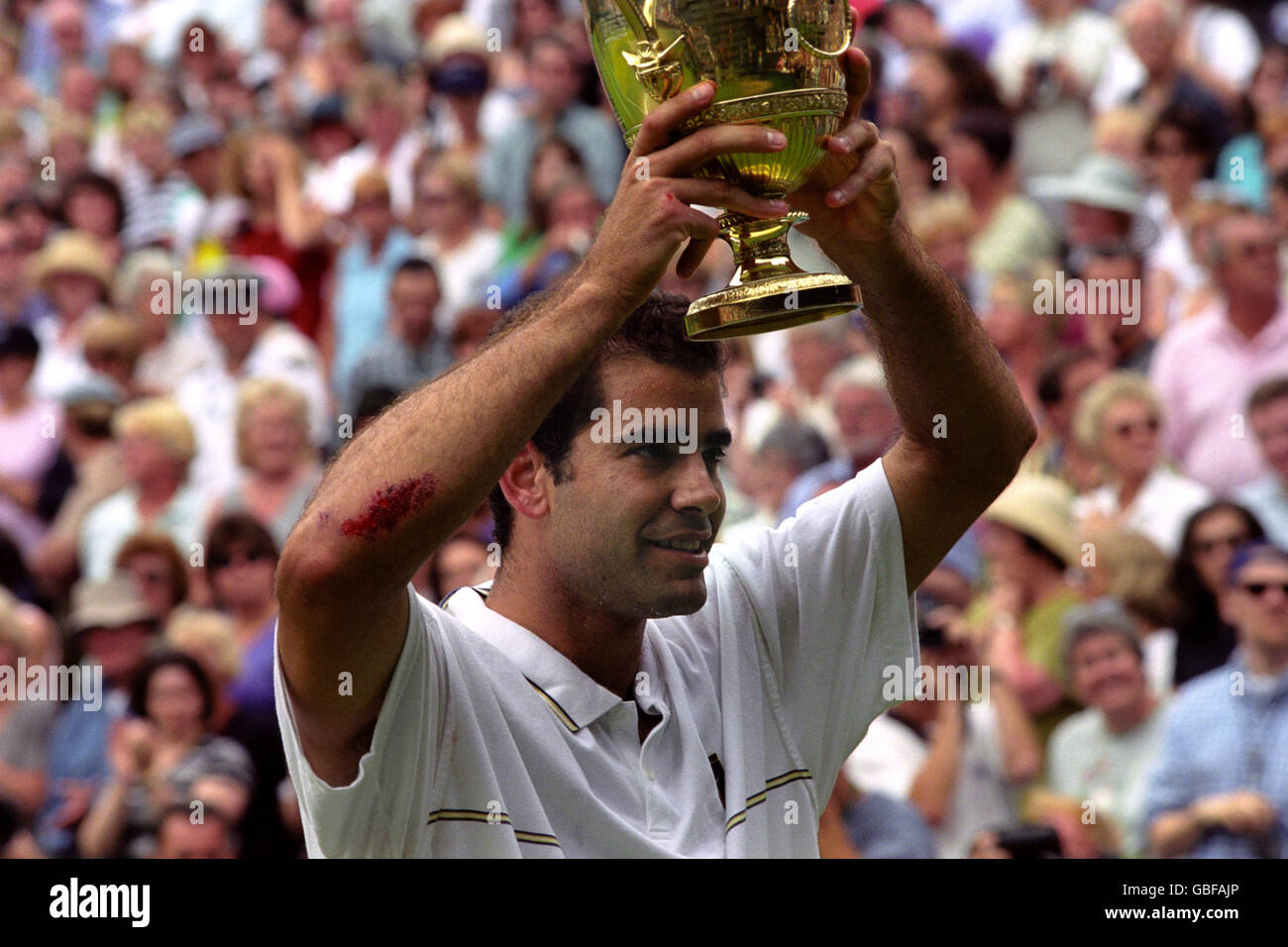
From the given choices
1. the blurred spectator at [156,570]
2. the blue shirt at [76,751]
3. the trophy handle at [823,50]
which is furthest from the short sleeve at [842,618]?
the blurred spectator at [156,570]

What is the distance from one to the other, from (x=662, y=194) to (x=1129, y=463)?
12.2ft

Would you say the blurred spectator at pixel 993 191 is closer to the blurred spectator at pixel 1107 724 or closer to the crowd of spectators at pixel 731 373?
the crowd of spectators at pixel 731 373

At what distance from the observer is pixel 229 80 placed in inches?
399

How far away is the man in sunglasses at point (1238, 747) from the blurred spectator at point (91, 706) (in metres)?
3.22

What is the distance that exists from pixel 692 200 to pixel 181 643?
401 centimetres

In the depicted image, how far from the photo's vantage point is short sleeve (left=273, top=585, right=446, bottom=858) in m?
2.67

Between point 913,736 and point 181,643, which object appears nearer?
point 913,736

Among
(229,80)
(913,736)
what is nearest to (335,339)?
(229,80)

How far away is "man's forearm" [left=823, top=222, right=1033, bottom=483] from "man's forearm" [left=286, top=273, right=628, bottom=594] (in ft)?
1.79

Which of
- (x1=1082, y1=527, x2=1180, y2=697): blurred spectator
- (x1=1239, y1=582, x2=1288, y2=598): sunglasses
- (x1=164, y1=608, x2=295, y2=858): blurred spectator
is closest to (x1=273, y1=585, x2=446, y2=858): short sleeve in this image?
(x1=164, y1=608, x2=295, y2=858): blurred spectator

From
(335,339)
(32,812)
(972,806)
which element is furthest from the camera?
(335,339)

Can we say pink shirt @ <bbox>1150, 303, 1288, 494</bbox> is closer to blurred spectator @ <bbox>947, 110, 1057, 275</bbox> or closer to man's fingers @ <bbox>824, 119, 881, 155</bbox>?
blurred spectator @ <bbox>947, 110, 1057, 275</bbox>
